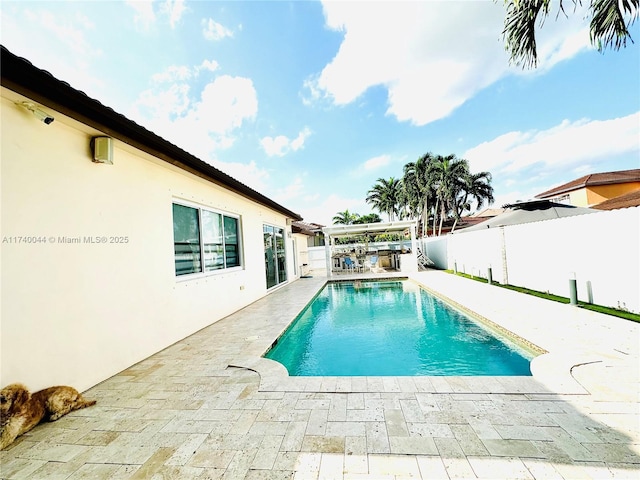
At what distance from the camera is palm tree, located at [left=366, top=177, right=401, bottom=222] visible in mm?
36791

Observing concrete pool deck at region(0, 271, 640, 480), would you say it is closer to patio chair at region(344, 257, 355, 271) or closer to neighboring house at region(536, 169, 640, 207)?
patio chair at region(344, 257, 355, 271)

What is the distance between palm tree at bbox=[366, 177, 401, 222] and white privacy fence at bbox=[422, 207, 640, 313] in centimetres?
2727

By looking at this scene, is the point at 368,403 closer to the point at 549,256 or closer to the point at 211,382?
the point at 211,382

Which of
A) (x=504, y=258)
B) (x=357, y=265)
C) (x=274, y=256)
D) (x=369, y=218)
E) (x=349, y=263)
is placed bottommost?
(x=357, y=265)

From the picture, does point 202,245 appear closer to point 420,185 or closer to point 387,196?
point 420,185

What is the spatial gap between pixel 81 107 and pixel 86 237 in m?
1.49

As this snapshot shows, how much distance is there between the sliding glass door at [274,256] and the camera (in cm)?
1028

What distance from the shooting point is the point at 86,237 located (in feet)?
10.8

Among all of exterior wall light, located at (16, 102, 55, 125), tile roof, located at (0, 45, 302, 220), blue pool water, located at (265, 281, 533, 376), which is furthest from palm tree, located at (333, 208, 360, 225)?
exterior wall light, located at (16, 102, 55, 125)

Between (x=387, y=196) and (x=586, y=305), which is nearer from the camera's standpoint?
(x=586, y=305)

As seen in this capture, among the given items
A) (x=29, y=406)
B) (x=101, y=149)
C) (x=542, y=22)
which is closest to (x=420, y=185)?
(x=542, y=22)

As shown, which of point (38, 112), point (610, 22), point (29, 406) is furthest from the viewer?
point (610, 22)

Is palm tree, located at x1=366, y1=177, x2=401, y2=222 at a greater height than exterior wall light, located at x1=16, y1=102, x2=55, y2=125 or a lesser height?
greater

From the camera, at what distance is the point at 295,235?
15.5m
